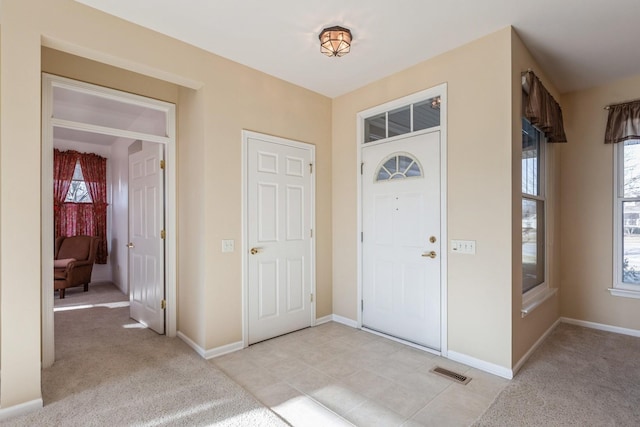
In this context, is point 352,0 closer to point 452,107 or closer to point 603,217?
point 452,107

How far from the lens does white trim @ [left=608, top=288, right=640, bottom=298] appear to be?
136 inches

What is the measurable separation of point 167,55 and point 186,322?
2.51m

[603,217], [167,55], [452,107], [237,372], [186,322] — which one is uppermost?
[167,55]

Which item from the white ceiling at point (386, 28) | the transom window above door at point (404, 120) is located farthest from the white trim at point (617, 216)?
the transom window above door at point (404, 120)

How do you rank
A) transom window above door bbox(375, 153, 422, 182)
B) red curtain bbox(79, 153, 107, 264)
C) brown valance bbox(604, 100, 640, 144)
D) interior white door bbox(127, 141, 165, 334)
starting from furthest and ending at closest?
red curtain bbox(79, 153, 107, 264) < interior white door bbox(127, 141, 165, 334) < brown valance bbox(604, 100, 640, 144) < transom window above door bbox(375, 153, 422, 182)

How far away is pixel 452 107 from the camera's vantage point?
9.60 feet

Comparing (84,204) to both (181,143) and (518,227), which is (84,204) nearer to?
(181,143)

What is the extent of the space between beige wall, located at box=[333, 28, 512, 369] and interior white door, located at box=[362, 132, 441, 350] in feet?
0.60

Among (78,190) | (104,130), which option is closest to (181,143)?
(104,130)

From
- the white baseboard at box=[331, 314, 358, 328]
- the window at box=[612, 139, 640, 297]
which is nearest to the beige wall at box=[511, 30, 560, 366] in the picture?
the window at box=[612, 139, 640, 297]

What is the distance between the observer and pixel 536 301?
309 centimetres

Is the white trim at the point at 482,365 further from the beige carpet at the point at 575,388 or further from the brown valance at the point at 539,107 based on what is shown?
the brown valance at the point at 539,107

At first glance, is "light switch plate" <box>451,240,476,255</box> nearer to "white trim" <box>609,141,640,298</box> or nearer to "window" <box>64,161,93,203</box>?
"white trim" <box>609,141,640,298</box>

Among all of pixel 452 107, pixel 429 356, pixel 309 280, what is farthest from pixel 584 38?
pixel 309 280
